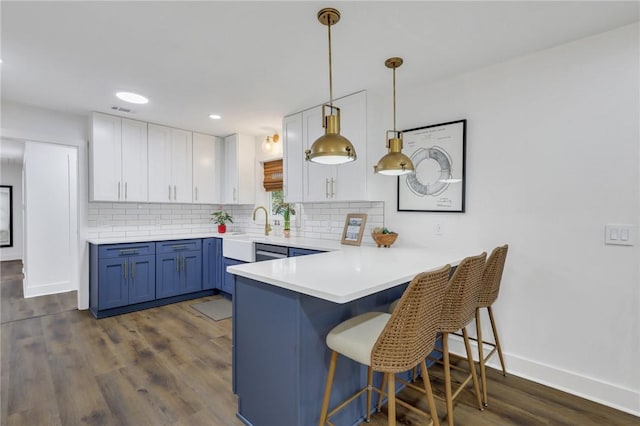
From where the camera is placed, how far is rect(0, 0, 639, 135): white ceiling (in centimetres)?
176

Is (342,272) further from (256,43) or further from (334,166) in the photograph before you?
(334,166)

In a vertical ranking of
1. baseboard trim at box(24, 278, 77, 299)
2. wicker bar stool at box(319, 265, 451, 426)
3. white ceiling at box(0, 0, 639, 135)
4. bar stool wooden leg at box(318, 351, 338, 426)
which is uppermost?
white ceiling at box(0, 0, 639, 135)

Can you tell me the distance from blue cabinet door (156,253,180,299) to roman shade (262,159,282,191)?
59.7 inches

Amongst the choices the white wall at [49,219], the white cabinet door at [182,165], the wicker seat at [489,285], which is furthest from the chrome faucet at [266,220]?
the wicker seat at [489,285]

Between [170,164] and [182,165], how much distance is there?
167 mm

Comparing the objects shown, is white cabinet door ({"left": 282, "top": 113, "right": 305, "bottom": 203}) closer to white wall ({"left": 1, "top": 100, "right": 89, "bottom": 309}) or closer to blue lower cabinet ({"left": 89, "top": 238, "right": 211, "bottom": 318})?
blue lower cabinet ({"left": 89, "top": 238, "right": 211, "bottom": 318})

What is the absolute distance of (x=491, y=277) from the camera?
2008mm

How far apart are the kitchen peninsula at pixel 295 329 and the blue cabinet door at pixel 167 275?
8.13ft

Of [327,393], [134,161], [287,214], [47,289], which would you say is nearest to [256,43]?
[327,393]

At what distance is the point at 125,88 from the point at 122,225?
1935 mm

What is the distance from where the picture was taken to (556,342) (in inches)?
85.3

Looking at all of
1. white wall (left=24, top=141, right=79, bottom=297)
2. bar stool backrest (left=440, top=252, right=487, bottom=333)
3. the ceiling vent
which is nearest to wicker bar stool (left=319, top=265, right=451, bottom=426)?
bar stool backrest (left=440, top=252, right=487, bottom=333)

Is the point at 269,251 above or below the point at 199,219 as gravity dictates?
below

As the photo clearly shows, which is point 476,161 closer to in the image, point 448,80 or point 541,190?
point 541,190
